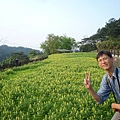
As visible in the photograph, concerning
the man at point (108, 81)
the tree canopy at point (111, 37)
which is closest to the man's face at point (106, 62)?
the man at point (108, 81)

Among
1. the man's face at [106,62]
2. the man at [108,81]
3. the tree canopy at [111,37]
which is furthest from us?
the tree canopy at [111,37]

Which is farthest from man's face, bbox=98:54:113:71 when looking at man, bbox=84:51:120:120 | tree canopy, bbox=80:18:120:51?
tree canopy, bbox=80:18:120:51

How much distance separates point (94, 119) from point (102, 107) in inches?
32.7

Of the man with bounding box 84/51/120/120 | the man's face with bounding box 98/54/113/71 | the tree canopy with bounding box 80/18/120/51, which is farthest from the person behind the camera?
the tree canopy with bounding box 80/18/120/51

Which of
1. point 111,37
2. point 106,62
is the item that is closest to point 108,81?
point 106,62

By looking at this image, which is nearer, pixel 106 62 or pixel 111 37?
→ pixel 106 62

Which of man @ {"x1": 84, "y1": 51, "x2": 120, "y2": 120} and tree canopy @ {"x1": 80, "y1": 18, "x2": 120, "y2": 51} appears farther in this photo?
tree canopy @ {"x1": 80, "y1": 18, "x2": 120, "y2": 51}

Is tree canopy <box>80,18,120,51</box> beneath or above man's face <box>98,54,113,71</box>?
above

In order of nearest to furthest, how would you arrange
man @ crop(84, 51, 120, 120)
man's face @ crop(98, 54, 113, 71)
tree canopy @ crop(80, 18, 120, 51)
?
man @ crop(84, 51, 120, 120) < man's face @ crop(98, 54, 113, 71) < tree canopy @ crop(80, 18, 120, 51)

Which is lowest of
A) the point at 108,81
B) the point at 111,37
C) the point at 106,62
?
the point at 108,81

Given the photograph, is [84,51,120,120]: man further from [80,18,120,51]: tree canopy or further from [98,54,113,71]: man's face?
[80,18,120,51]: tree canopy

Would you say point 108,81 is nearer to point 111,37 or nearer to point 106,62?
point 106,62

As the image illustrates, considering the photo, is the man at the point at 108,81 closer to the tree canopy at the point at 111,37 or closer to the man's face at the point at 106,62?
the man's face at the point at 106,62

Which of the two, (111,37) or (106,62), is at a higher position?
(111,37)
